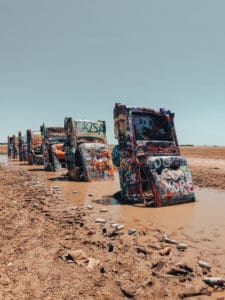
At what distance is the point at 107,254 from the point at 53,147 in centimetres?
1493

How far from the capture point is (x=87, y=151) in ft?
43.3

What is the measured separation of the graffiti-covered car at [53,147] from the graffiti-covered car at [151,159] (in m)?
9.41

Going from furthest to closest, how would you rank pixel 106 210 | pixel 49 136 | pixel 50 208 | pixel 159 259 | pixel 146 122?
pixel 49 136 → pixel 146 122 → pixel 50 208 → pixel 106 210 → pixel 159 259

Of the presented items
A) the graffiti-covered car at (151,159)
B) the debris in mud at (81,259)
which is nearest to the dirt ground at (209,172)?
the graffiti-covered car at (151,159)

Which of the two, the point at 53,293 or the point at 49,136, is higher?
the point at 49,136

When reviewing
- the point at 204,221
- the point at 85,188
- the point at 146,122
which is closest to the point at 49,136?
the point at 85,188

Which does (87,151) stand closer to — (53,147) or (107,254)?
(53,147)

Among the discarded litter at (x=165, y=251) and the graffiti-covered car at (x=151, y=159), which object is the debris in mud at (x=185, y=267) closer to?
the discarded litter at (x=165, y=251)

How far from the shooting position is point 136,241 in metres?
4.79

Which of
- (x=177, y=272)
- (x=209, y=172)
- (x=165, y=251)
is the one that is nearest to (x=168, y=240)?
(x=165, y=251)

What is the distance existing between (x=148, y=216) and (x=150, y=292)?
3412 millimetres

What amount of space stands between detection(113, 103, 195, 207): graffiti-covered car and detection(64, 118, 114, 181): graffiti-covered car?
353 centimetres

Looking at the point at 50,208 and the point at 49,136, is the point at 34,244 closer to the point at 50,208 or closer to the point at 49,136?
the point at 50,208

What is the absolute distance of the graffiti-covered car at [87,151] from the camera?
13133mm
